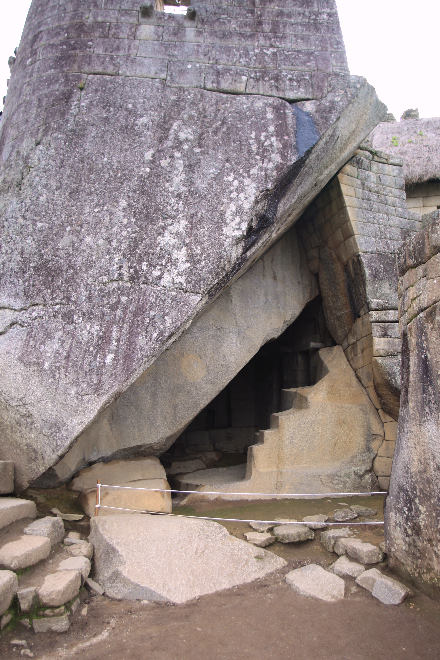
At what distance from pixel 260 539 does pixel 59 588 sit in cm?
154

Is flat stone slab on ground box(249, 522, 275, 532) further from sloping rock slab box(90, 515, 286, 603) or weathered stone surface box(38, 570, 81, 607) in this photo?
weathered stone surface box(38, 570, 81, 607)

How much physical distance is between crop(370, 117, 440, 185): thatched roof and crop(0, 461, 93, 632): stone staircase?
762 cm

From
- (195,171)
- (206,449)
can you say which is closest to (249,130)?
(195,171)

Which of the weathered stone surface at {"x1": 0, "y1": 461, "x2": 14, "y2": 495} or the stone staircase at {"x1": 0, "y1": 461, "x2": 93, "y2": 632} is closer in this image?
the stone staircase at {"x1": 0, "y1": 461, "x2": 93, "y2": 632}

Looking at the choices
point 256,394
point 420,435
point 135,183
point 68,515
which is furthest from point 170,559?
point 256,394

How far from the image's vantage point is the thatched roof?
8.34 m

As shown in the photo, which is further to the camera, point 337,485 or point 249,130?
point 337,485

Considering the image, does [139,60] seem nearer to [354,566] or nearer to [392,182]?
[392,182]

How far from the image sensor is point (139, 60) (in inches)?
181

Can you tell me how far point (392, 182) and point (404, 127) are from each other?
14.4ft

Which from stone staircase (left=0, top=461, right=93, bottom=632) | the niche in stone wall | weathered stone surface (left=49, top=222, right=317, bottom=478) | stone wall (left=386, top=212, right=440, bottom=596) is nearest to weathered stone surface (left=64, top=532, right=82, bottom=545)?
stone staircase (left=0, top=461, right=93, bottom=632)

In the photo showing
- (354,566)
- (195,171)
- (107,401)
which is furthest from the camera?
(195,171)

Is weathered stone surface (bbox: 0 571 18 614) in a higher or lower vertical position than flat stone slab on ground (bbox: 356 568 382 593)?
higher

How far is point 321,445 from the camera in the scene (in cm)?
519
